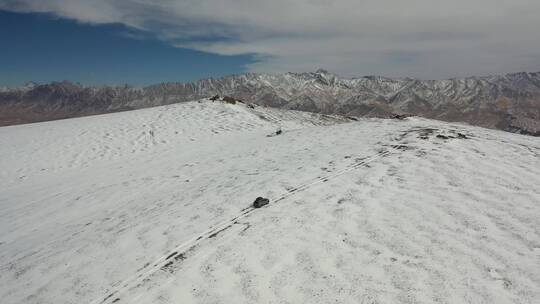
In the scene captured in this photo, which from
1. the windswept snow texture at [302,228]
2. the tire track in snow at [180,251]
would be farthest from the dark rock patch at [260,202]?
the windswept snow texture at [302,228]

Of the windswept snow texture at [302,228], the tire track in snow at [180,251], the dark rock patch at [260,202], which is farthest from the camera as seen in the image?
the dark rock patch at [260,202]

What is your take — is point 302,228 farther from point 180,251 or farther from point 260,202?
point 180,251

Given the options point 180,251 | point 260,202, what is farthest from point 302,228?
point 180,251

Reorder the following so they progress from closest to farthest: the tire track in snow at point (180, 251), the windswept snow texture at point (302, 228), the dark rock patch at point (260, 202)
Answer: the windswept snow texture at point (302, 228) < the tire track in snow at point (180, 251) < the dark rock patch at point (260, 202)

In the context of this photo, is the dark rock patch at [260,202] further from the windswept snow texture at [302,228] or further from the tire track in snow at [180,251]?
the windswept snow texture at [302,228]

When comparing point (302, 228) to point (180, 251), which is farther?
point (302, 228)

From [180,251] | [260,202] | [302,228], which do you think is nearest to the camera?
[180,251]

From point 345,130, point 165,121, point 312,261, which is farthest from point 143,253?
point 165,121

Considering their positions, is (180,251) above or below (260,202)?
below

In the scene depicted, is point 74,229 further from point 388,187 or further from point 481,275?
point 481,275
